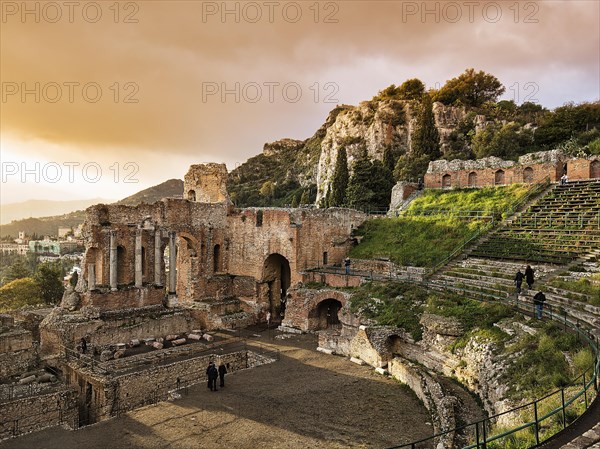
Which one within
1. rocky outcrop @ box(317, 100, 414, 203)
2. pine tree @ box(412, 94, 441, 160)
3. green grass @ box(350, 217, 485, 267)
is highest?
rocky outcrop @ box(317, 100, 414, 203)

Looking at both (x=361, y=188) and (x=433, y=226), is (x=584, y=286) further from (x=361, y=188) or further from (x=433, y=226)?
(x=361, y=188)

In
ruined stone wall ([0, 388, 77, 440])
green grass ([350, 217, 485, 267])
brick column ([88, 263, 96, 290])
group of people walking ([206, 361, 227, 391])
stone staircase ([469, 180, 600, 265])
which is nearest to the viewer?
ruined stone wall ([0, 388, 77, 440])

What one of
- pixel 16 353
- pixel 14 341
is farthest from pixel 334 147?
pixel 16 353

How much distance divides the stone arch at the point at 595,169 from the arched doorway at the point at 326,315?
846 inches

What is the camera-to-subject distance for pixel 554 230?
1019 inches

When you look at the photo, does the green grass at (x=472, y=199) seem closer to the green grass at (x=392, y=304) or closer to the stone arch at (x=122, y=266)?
the green grass at (x=392, y=304)

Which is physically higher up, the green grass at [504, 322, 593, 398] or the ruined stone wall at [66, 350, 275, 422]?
the green grass at [504, 322, 593, 398]

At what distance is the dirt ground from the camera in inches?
533

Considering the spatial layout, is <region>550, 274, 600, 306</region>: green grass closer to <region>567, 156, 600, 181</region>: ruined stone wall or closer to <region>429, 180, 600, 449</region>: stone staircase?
<region>429, 180, 600, 449</region>: stone staircase

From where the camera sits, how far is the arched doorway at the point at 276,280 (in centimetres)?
3306

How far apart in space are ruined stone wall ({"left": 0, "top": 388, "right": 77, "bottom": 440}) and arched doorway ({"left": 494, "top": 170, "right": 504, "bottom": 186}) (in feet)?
112

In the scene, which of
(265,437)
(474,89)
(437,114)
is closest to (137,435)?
(265,437)

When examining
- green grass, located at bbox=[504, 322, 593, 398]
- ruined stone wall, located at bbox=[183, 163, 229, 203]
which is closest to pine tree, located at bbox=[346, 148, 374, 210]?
ruined stone wall, located at bbox=[183, 163, 229, 203]

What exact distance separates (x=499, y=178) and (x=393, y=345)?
2268 cm
